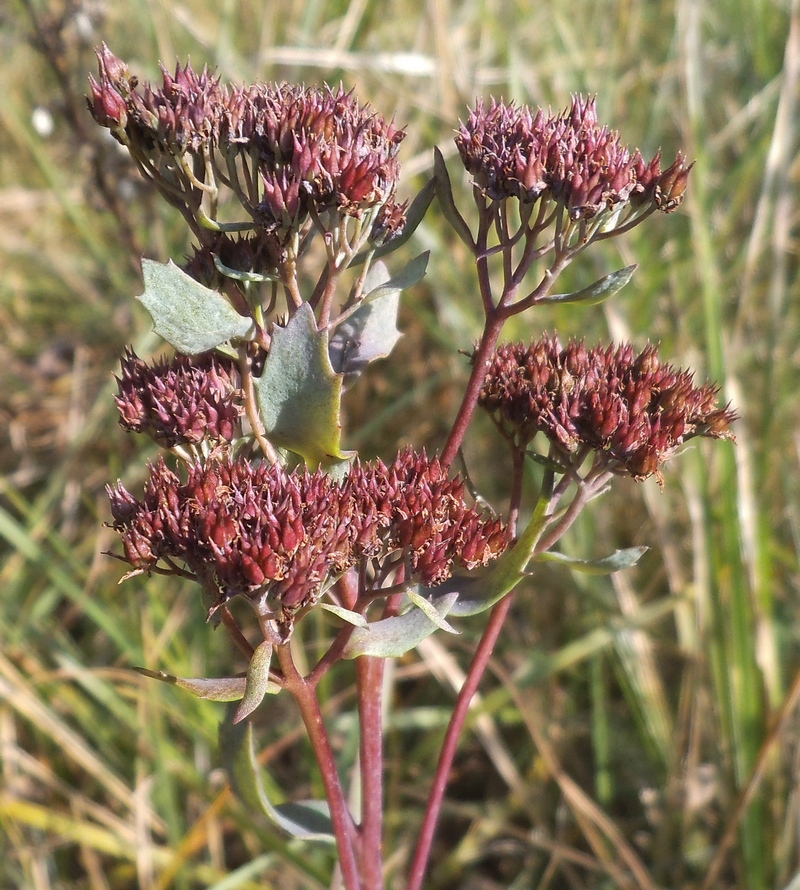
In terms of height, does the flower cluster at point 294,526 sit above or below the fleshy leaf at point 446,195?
below

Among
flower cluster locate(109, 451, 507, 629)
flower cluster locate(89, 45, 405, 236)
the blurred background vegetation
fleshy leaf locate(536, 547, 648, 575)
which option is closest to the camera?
flower cluster locate(109, 451, 507, 629)

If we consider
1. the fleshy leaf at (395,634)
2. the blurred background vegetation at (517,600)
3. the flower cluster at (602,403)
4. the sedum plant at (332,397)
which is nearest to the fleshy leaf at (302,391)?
the sedum plant at (332,397)

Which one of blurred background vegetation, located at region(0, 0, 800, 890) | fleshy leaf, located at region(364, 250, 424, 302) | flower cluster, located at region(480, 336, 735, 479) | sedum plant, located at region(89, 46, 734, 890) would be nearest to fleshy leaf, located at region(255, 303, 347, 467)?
sedum plant, located at region(89, 46, 734, 890)

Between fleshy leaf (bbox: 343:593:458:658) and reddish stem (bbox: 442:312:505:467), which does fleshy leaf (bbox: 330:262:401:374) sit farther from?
fleshy leaf (bbox: 343:593:458:658)

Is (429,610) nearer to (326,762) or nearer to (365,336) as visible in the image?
(326,762)

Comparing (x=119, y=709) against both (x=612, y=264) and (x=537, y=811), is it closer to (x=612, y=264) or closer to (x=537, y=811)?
(x=537, y=811)

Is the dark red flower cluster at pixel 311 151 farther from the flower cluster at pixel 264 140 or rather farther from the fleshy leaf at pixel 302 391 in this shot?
the fleshy leaf at pixel 302 391
